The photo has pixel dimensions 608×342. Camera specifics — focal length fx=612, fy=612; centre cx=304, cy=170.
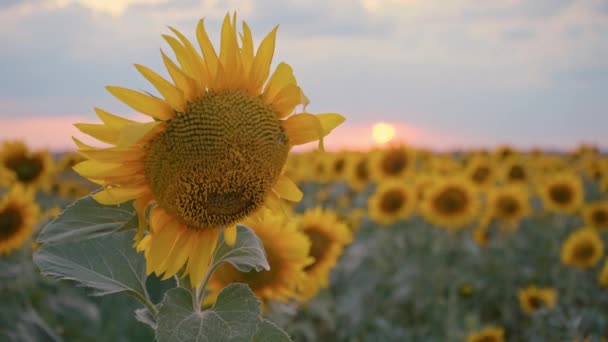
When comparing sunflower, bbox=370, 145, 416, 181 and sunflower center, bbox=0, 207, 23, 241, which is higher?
sunflower center, bbox=0, 207, 23, 241

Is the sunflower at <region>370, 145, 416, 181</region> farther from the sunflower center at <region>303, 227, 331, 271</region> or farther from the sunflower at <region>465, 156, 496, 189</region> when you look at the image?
the sunflower center at <region>303, 227, 331, 271</region>

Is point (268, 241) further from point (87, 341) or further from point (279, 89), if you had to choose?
point (87, 341)

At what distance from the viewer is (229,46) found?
1.26 m

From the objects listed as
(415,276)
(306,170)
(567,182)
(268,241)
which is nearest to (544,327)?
(268,241)

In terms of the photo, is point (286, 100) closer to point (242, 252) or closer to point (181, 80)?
point (181, 80)

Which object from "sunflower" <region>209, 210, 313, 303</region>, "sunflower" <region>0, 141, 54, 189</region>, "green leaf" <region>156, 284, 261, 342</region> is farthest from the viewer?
"sunflower" <region>0, 141, 54, 189</region>

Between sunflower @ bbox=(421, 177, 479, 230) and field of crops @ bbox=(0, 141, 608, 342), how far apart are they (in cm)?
1

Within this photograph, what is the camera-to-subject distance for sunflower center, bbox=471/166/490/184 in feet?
25.4

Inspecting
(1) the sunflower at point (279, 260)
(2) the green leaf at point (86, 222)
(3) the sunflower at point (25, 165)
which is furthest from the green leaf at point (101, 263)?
(3) the sunflower at point (25, 165)

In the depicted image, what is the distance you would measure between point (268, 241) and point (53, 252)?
4.73 feet

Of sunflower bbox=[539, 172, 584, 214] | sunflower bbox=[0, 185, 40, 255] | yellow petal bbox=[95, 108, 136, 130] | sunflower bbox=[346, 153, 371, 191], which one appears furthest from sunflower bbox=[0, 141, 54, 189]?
sunflower bbox=[539, 172, 584, 214]

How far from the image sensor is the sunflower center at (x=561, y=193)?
23.9ft

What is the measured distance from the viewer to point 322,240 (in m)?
3.91

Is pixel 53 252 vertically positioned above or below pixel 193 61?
below
